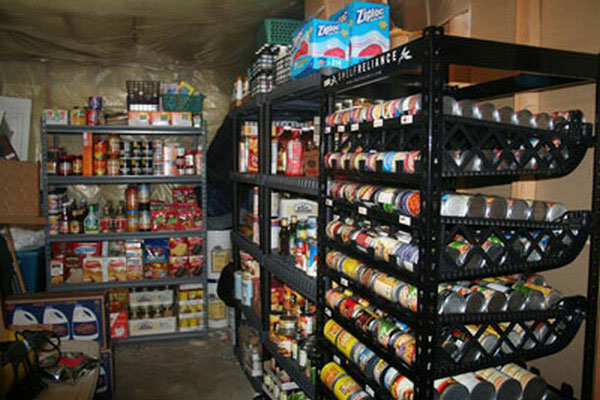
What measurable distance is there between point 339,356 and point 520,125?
3.43 ft

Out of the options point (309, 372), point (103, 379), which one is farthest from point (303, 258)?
point (103, 379)

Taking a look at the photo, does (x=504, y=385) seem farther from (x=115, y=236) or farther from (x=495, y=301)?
(x=115, y=236)

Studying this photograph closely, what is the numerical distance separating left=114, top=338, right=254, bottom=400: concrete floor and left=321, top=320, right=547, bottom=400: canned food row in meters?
1.96

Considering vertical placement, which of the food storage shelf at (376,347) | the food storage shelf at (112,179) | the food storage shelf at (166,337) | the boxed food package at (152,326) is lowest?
the food storage shelf at (166,337)

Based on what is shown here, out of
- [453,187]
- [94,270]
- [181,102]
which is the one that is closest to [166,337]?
[94,270]

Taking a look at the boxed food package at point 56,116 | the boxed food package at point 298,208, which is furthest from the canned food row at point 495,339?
the boxed food package at point 56,116

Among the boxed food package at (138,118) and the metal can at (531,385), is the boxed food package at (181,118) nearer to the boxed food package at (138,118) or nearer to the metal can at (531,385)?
the boxed food package at (138,118)

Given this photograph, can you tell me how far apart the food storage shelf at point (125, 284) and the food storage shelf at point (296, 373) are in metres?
1.75

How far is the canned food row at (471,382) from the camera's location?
139cm

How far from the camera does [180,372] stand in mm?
3684

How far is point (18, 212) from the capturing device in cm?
344

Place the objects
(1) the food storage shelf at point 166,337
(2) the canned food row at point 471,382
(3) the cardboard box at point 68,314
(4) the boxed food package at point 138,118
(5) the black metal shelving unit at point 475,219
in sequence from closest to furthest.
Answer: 1. (5) the black metal shelving unit at point 475,219
2. (2) the canned food row at point 471,382
3. (3) the cardboard box at point 68,314
4. (4) the boxed food package at point 138,118
5. (1) the food storage shelf at point 166,337

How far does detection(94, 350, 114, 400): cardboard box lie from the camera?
313 centimetres

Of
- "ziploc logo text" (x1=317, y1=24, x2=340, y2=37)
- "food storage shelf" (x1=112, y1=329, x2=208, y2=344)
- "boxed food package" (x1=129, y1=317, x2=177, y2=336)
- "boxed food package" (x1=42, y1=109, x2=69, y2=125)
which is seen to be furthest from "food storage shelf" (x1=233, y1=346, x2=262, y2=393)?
"boxed food package" (x1=42, y1=109, x2=69, y2=125)
